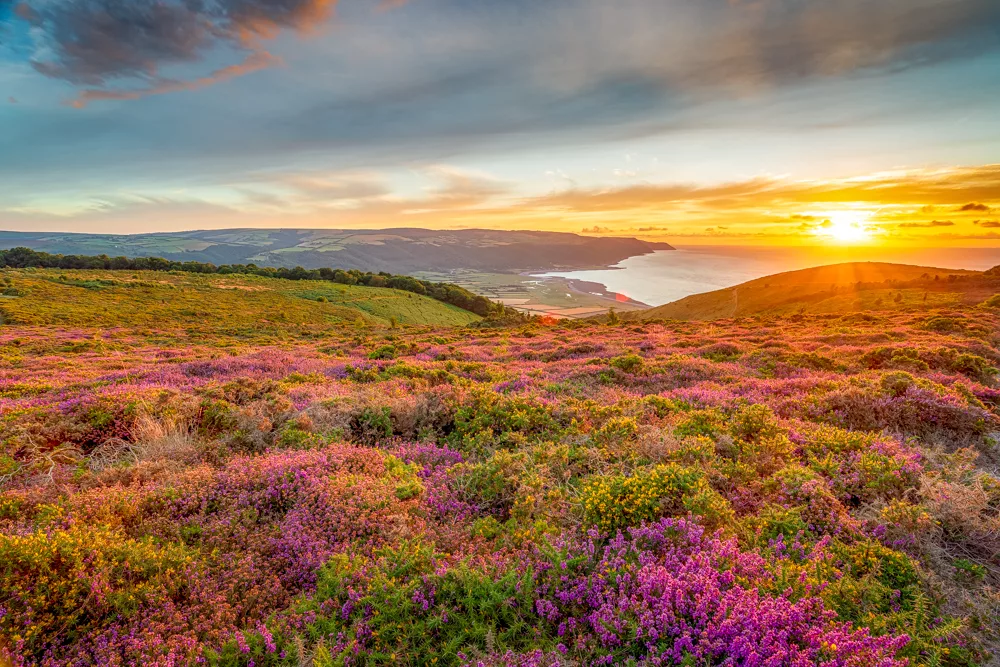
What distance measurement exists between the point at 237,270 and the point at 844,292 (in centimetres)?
11584

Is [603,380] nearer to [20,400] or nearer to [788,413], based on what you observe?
[788,413]

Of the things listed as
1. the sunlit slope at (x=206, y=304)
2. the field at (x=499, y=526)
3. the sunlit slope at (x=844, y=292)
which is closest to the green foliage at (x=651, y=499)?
the field at (x=499, y=526)

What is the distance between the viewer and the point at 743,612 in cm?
360

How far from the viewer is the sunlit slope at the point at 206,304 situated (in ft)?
129

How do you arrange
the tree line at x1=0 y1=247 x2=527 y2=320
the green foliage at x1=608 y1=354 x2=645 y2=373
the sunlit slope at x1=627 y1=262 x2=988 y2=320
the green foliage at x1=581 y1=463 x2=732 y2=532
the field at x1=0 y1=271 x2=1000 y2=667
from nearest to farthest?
the field at x1=0 y1=271 x2=1000 y2=667 → the green foliage at x1=581 y1=463 x2=732 y2=532 → the green foliage at x1=608 y1=354 x2=645 y2=373 → the sunlit slope at x1=627 y1=262 x2=988 y2=320 → the tree line at x1=0 y1=247 x2=527 y2=320

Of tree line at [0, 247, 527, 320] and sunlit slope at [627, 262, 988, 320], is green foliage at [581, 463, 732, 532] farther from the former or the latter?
tree line at [0, 247, 527, 320]

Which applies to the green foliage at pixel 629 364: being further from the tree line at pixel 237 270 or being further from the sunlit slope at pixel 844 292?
the tree line at pixel 237 270

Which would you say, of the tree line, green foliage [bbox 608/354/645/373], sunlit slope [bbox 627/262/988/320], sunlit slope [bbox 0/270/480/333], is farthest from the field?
the tree line

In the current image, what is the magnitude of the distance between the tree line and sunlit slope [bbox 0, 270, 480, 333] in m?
13.0

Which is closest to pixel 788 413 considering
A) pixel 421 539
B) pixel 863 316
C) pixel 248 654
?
pixel 421 539

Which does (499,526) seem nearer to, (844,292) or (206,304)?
(206,304)

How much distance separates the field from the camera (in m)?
3.72

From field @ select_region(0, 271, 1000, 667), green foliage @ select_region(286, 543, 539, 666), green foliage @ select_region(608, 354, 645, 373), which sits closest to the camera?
field @ select_region(0, 271, 1000, 667)

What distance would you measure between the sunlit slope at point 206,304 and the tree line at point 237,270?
13.0m
